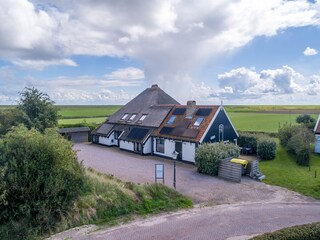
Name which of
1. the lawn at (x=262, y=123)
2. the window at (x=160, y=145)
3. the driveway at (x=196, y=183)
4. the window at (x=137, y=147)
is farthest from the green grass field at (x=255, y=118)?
the window at (x=160, y=145)

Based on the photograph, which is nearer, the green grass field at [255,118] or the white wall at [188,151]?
the white wall at [188,151]

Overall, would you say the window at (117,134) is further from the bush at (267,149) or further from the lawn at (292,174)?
the lawn at (292,174)

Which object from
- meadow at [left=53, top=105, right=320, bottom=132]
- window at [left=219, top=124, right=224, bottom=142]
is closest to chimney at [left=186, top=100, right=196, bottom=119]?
window at [left=219, top=124, right=224, bottom=142]

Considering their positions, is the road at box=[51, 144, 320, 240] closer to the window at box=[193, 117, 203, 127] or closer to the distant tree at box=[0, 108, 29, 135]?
the window at box=[193, 117, 203, 127]

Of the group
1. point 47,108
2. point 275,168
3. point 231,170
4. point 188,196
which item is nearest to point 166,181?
point 188,196

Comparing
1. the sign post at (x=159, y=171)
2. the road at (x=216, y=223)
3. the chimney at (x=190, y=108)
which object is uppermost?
the chimney at (x=190, y=108)

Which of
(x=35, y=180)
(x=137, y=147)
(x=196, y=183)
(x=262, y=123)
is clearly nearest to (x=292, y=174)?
(x=196, y=183)

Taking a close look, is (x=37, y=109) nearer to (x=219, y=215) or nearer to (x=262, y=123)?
(x=219, y=215)
